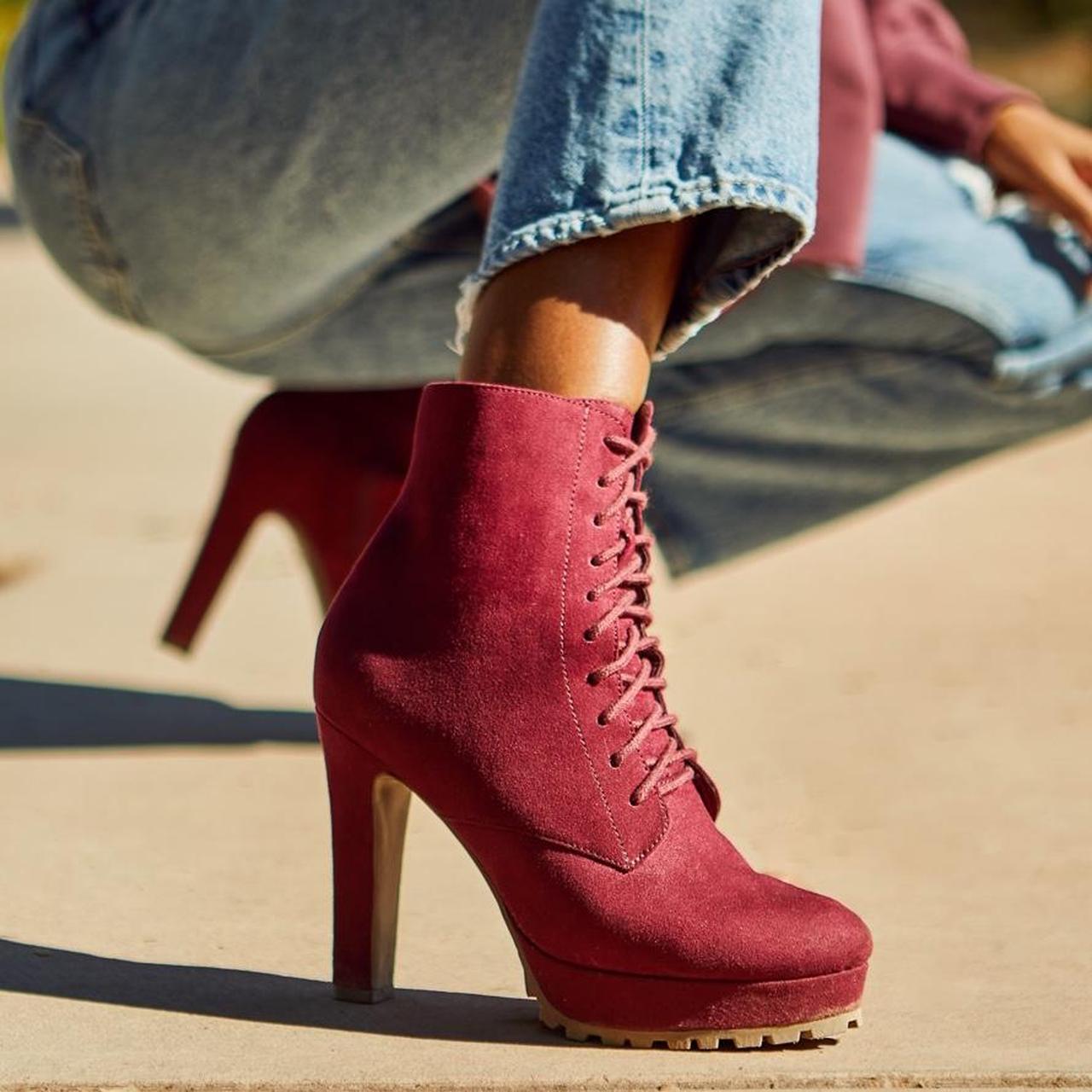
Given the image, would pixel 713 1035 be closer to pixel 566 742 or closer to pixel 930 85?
pixel 566 742

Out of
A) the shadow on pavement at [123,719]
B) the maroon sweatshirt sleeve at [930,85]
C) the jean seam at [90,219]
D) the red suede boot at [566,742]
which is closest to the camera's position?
the red suede boot at [566,742]

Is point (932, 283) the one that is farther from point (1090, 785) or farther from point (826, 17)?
point (1090, 785)

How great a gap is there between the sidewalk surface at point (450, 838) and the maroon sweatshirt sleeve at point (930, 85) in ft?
2.03

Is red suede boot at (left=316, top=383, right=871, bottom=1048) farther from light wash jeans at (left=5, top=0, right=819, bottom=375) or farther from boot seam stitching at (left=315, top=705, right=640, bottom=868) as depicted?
light wash jeans at (left=5, top=0, right=819, bottom=375)

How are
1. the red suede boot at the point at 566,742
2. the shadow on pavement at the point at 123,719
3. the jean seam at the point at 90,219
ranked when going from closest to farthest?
the red suede boot at the point at 566,742 → the jean seam at the point at 90,219 → the shadow on pavement at the point at 123,719

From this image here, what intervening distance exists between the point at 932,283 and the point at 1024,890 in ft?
2.32

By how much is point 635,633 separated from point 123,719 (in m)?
0.95

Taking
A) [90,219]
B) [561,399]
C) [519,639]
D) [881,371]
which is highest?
[561,399]

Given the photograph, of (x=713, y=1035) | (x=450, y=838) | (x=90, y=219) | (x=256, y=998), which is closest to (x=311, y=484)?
(x=90, y=219)

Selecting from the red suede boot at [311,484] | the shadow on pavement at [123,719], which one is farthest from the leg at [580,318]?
the shadow on pavement at [123,719]

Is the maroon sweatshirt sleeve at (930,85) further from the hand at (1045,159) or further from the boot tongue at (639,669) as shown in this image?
the boot tongue at (639,669)

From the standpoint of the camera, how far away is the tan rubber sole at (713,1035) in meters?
1.01

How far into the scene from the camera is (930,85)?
6.38 ft

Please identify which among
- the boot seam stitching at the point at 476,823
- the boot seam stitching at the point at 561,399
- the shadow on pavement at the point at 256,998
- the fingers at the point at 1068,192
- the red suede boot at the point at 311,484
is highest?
the boot seam stitching at the point at 561,399
